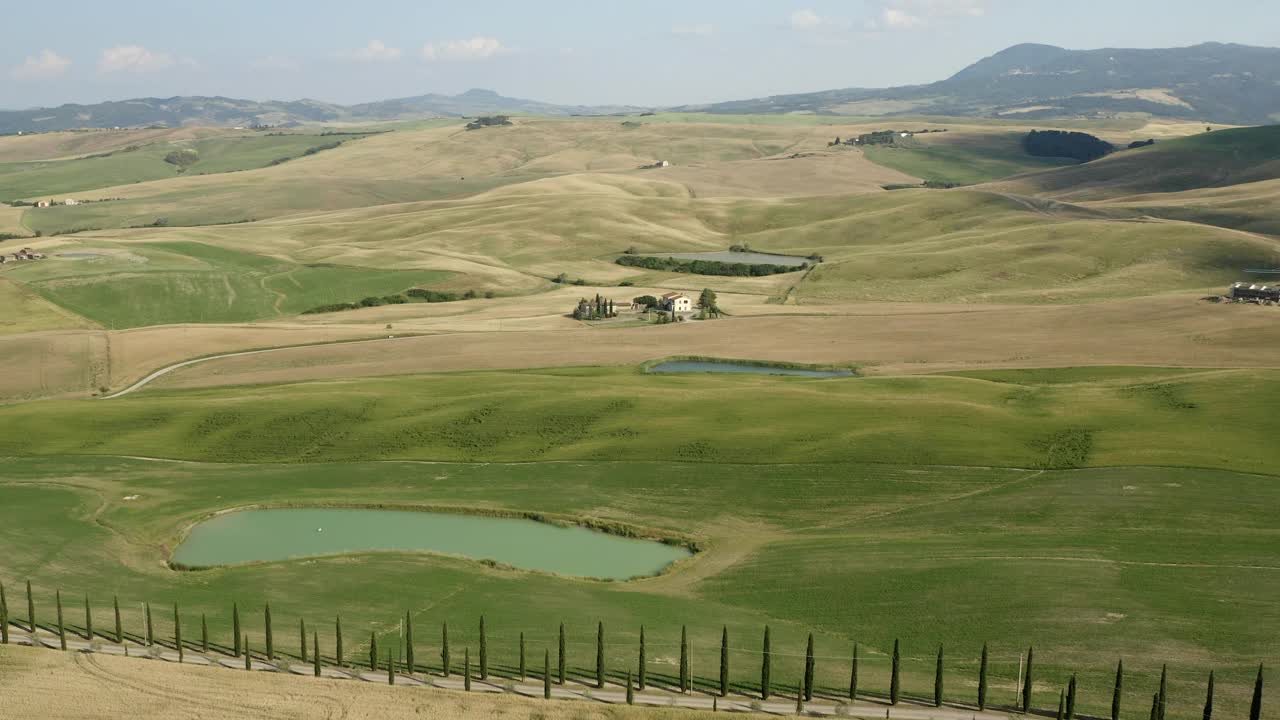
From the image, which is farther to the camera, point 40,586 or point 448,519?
point 448,519

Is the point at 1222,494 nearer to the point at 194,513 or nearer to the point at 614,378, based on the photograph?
the point at 614,378

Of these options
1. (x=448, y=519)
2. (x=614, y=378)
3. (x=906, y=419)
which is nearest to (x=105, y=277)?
(x=614, y=378)

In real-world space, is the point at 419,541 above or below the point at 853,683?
below

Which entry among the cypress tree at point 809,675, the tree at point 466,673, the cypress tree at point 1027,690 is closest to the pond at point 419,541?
the tree at point 466,673

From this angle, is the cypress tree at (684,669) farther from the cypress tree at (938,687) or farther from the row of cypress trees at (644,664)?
the cypress tree at (938,687)

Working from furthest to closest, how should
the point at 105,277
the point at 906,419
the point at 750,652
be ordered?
the point at 105,277 < the point at 906,419 < the point at 750,652

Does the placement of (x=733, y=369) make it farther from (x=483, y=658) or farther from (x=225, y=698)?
(x=225, y=698)

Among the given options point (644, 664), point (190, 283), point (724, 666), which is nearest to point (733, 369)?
point (644, 664)
